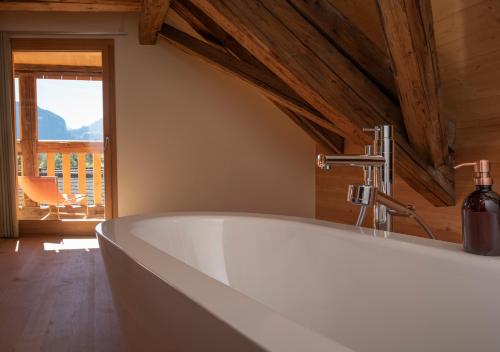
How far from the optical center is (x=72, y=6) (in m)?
3.78

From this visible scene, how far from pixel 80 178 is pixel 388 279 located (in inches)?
141

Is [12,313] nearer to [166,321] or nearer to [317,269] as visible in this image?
[317,269]

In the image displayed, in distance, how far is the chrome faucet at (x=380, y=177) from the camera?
1.16 m

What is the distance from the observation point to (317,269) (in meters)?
1.40

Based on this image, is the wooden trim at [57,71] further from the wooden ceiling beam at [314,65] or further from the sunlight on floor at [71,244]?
the wooden ceiling beam at [314,65]

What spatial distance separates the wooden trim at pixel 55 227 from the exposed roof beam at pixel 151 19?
168 centimetres

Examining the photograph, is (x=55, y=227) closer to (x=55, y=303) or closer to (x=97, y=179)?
(x=97, y=179)

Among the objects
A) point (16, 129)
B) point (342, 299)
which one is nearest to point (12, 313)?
point (342, 299)

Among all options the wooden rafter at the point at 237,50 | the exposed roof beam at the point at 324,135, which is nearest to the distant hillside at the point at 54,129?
the wooden rafter at the point at 237,50

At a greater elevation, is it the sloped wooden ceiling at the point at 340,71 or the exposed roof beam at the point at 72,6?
the exposed roof beam at the point at 72,6

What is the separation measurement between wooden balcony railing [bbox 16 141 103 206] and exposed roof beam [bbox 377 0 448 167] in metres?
2.93

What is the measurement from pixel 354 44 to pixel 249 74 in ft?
3.58

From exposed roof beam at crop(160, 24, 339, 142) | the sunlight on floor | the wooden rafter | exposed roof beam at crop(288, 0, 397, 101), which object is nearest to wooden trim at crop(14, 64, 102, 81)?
exposed roof beam at crop(160, 24, 339, 142)

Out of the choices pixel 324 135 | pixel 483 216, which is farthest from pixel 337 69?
pixel 324 135
